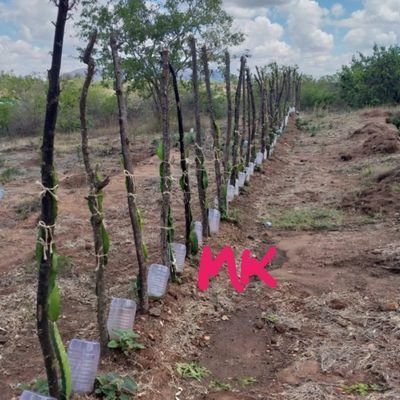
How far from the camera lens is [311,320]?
3572 millimetres

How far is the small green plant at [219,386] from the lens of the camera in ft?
9.22

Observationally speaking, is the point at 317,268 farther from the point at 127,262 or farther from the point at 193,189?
the point at 193,189

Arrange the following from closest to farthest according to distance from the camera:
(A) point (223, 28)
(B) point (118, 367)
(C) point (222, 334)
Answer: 1. (B) point (118, 367)
2. (C) point (222, 334)
3. (A) point (223, 28)

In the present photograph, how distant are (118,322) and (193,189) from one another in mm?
5108

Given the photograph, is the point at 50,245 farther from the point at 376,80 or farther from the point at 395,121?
the point at 376,80

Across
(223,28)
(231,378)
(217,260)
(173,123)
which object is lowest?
(231,378)

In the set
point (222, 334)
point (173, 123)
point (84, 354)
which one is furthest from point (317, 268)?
point (173, 123)

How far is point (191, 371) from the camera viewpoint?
2.92 m

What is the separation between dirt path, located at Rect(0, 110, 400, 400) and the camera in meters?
2.81

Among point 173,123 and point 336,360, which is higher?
point 173,123

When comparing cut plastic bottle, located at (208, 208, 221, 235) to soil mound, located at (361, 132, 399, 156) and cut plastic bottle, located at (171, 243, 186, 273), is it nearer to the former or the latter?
cut plastic bottle, located at (171, 243, 186, 273)

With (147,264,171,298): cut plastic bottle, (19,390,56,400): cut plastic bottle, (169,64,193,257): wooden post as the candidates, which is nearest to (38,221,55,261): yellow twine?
(19,390,56,400): cut plastic bottle

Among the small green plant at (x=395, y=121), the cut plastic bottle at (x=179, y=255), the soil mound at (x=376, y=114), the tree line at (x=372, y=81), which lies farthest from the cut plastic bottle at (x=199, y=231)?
the tree line at (x=372, y=81)

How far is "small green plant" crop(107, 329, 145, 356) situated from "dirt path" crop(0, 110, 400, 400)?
0.22 ft
